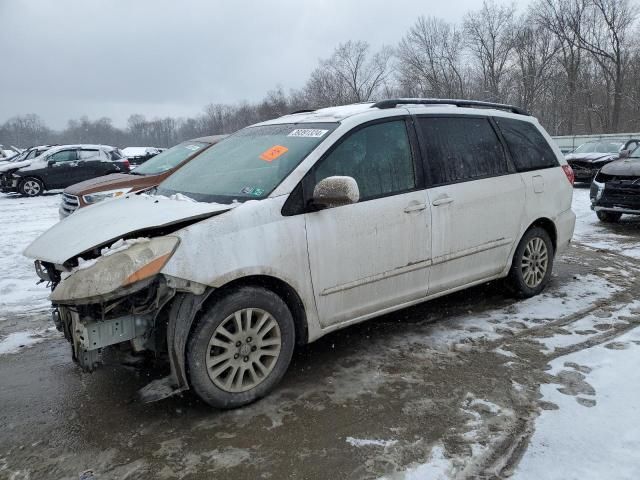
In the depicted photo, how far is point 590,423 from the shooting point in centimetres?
291

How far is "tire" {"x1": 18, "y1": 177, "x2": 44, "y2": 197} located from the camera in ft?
57.4

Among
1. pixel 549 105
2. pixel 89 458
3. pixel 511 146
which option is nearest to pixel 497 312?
pixel 511 146

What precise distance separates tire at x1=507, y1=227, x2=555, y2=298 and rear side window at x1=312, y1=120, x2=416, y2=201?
1.60 m

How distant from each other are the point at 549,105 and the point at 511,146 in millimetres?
52414

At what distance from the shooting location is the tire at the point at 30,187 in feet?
57.4

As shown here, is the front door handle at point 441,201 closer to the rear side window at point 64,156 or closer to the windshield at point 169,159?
the windshield at point 169,159

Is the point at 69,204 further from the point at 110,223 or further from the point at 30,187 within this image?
the point at 30,187

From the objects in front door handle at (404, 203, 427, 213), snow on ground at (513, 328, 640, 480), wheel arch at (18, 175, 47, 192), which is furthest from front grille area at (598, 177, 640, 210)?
wheel arch at (18, 175, 47, 192)

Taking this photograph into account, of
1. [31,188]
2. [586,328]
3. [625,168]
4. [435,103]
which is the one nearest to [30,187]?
[31,188]

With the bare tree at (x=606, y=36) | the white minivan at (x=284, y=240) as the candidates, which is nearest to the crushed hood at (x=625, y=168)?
the white minivan at (x=284, y=240)

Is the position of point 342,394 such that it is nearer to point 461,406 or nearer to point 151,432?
point 461,406

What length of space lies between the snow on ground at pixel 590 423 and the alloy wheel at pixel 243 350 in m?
1.54

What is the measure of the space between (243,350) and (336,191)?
1124mm

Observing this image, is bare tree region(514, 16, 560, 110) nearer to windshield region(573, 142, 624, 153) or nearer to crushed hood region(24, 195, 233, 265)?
windshield region(573, 142, 624, 153)
